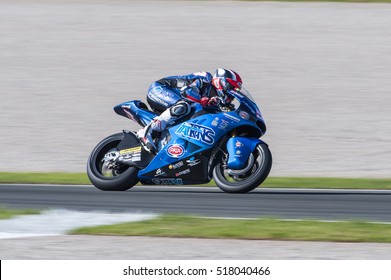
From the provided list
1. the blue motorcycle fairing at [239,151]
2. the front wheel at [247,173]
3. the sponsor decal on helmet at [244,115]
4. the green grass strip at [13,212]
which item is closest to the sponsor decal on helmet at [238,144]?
the blue motorcycle fairing at [239,151]

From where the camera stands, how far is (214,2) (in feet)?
98.9

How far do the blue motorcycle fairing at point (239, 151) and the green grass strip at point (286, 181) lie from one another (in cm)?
180

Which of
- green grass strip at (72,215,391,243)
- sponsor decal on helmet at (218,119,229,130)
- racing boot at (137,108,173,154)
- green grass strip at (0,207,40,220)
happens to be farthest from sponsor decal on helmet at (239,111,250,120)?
green grass strip at (0,207,40,220)

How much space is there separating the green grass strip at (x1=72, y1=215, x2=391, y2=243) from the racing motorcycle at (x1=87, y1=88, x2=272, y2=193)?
6.20ft

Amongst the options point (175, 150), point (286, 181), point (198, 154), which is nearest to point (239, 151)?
point (198, 154)

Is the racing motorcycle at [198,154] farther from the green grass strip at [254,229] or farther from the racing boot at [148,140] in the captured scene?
the green grass strip at [254,229]

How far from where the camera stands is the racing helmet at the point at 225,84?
11914 millimetres

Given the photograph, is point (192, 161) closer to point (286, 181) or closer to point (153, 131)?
point (153, 131)

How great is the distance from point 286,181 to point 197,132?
8.55ft

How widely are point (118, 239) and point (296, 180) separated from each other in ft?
19.3

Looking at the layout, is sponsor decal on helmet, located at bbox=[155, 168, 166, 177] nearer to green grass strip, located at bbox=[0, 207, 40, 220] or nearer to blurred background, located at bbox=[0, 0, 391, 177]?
green grass strip, located at bbox=[0, 207, 40, 220]

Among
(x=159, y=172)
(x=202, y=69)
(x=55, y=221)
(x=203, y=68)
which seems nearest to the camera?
(x=55, y=221)

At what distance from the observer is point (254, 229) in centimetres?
905

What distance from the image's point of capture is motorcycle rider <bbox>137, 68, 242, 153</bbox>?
1191 cm
